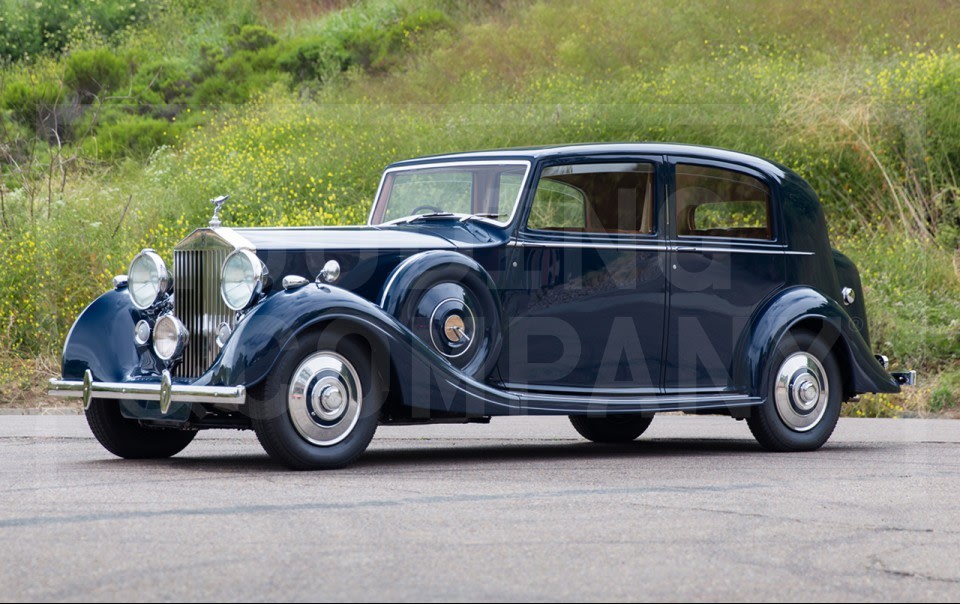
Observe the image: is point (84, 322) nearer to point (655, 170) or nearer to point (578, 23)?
point (655, 170)

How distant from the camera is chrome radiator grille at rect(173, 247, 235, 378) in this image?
24.2ft

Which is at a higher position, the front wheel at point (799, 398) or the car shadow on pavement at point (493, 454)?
the front wheel at point (799, 398)

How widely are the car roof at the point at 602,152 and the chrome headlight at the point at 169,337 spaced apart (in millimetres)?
2194

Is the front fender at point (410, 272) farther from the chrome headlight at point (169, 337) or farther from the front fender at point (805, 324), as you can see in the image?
the front fender at point (805, 324)

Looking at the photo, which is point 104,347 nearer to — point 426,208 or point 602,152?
point 426,208

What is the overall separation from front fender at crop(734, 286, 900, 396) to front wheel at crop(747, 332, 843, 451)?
0.30ft

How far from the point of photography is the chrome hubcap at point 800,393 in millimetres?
8594

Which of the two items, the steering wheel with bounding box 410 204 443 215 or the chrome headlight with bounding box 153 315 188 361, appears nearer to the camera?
the chrome headlight with bounding box 153 315 188 361

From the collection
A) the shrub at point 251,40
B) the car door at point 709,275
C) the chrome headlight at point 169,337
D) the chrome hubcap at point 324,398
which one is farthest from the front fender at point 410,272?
the shrub at point 251,40

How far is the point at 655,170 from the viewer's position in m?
8.38

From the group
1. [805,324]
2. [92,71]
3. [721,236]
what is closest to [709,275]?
[721,236]

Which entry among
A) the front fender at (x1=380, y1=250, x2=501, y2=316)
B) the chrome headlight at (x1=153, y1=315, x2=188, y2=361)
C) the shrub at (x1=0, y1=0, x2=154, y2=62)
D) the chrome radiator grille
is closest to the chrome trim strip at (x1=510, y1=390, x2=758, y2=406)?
the front fender at (x1=380, y1=250, x2=501, y2=316)

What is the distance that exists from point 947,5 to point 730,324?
18.8 metres

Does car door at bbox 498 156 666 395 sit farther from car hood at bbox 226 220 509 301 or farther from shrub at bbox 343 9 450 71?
shrub at bbox 343 9 450 71
